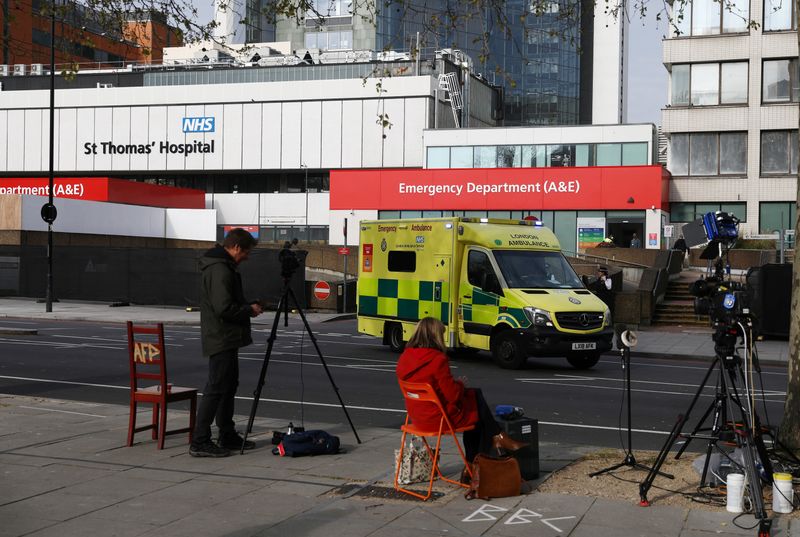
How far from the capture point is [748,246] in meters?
46.9

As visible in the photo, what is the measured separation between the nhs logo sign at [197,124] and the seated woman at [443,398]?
66002mm

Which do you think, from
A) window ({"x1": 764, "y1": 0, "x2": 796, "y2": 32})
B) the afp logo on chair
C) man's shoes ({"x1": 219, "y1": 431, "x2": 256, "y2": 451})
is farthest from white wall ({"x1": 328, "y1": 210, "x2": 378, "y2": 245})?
man's shoes ({"x1": 219, "y1": 431, "x2": 256, "y2": 451})

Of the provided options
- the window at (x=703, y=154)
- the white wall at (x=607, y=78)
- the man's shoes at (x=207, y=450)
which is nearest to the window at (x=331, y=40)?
the white wall at (x=607, y=78)

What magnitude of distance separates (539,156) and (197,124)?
27010 millimetres

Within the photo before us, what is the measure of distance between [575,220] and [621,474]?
4904 centimetres

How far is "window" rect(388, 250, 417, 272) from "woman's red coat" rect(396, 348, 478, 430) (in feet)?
38.9

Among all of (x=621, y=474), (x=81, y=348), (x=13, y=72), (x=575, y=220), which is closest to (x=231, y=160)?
(x=13, y=72)

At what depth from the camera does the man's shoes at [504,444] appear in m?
7.45

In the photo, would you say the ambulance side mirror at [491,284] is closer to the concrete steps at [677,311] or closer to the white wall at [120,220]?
the concrete steps at [677,311]

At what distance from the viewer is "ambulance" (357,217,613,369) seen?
1759cm

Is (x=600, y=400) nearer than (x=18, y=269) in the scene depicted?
Yes

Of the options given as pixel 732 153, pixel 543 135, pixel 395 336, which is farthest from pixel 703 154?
pixel 395 336

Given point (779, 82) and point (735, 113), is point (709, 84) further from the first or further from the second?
point (779, 82)

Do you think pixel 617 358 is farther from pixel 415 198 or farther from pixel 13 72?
pixel 13 72
